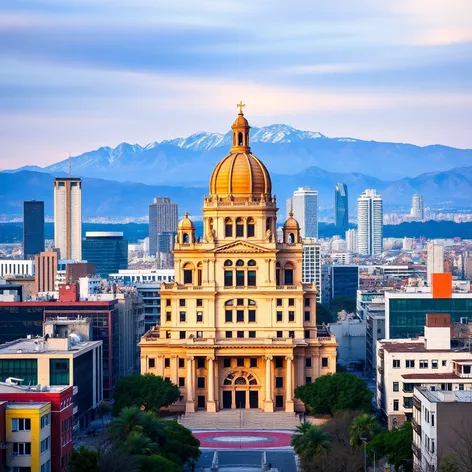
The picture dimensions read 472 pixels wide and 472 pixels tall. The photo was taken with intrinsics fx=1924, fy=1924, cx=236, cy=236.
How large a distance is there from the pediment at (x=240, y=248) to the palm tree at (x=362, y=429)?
42.6 meters

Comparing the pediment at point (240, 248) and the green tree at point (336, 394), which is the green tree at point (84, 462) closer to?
the green tree at point (336, 394)

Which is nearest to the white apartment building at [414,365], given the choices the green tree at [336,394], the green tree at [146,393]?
the green tree at [336,394]

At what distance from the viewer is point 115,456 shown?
10025 centimetres

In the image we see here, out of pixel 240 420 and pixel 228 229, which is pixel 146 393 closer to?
pixel 240 420

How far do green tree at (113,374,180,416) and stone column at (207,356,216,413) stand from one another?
5.17 meters

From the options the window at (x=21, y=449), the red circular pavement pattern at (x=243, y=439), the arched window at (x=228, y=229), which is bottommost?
the red circular pavement pattern at (x=243, y=439)

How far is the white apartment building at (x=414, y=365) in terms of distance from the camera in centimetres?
14125

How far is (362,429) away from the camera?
12350 cm

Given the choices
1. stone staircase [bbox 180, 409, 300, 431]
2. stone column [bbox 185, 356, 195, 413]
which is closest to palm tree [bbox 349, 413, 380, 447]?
stone staircase [bbox 180, 409, 300, 431]

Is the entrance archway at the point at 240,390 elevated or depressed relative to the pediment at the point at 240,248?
depressed

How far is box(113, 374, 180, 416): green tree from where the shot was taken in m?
152

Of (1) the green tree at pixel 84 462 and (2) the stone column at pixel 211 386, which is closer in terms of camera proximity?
(1) the green tree at pixel 84 462

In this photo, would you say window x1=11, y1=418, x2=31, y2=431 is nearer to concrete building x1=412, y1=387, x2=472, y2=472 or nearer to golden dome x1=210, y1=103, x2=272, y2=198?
concrete building x1=412, y1=387, x2=472, y2=472

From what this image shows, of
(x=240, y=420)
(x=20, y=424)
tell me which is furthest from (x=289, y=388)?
(x=20, y=424)
